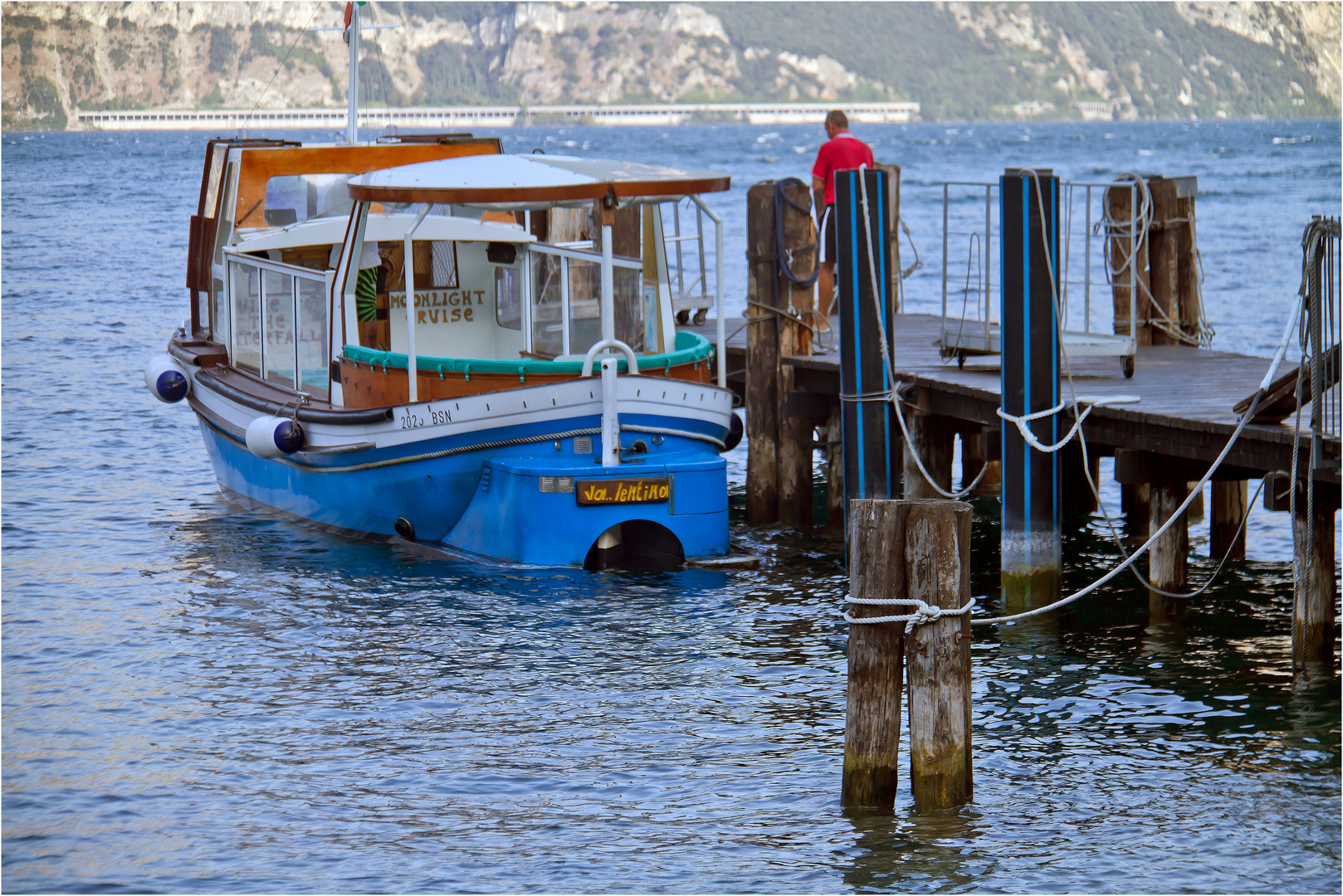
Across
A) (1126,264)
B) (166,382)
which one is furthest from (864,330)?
(166,382)

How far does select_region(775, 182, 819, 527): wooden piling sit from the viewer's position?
13672mm

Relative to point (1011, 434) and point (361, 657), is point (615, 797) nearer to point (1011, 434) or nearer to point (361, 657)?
point (361, 657)

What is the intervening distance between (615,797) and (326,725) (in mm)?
2113

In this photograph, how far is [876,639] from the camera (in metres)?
7.32

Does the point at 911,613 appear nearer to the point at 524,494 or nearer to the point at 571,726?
the point at 571,726

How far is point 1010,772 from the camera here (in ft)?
28.2

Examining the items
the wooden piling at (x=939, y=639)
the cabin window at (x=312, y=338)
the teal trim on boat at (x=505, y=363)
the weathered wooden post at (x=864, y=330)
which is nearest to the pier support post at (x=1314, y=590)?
the wooden piling at (x=939, y=639)

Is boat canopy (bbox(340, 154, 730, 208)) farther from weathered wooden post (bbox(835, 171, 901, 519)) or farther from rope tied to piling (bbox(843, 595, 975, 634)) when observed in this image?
rope tied to piling (bbox(843, 595, 975, 634))

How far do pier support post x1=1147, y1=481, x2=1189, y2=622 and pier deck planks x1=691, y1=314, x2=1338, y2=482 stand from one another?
0.48 meters

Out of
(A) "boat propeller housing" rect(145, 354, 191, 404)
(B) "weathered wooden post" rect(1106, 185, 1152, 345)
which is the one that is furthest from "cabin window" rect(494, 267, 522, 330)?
(B) "weathered wooden post" rect(1106, 185, 1152, 345)

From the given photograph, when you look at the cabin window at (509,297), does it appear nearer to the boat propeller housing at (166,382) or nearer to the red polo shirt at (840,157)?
the red polo shirt at (840,157)

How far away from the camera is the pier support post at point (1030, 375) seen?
10.6m

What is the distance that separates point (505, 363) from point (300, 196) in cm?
473

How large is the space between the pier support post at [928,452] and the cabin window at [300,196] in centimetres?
638
